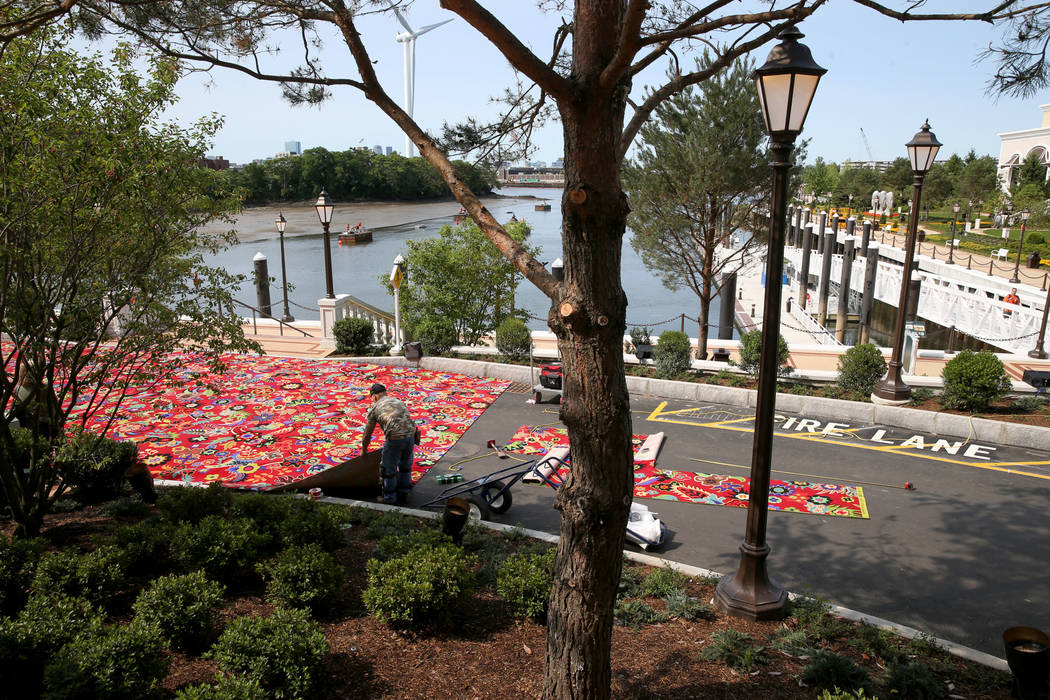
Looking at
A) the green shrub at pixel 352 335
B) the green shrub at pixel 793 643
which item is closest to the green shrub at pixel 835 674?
the green shrub at pixel 793 643

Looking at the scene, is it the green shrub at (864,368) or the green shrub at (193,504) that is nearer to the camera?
the green shrub at (193,504)

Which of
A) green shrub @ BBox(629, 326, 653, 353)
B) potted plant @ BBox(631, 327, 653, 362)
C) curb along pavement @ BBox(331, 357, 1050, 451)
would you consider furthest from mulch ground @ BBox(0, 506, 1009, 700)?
green shrub @ BBox(629, 326, 653, 353)

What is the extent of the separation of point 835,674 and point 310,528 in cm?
425

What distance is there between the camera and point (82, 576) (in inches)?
201

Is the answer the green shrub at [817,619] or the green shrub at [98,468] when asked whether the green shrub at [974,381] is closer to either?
the green shrub at [817,619]

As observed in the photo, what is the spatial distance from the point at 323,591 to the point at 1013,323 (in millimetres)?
27219

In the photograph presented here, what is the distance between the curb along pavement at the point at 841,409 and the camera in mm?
10625

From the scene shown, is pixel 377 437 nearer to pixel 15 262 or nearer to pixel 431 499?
pixel 431 499

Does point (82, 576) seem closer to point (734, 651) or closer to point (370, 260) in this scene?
point (734, 651)

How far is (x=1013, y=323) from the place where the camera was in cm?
2500

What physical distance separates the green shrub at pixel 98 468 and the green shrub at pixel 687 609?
5.40 meters

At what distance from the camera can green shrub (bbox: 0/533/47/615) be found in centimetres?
498

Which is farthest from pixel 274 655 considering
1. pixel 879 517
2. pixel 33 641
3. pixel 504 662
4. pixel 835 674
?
pixel 879 517

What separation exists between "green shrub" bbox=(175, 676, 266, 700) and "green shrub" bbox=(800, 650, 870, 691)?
3375 millimetres
